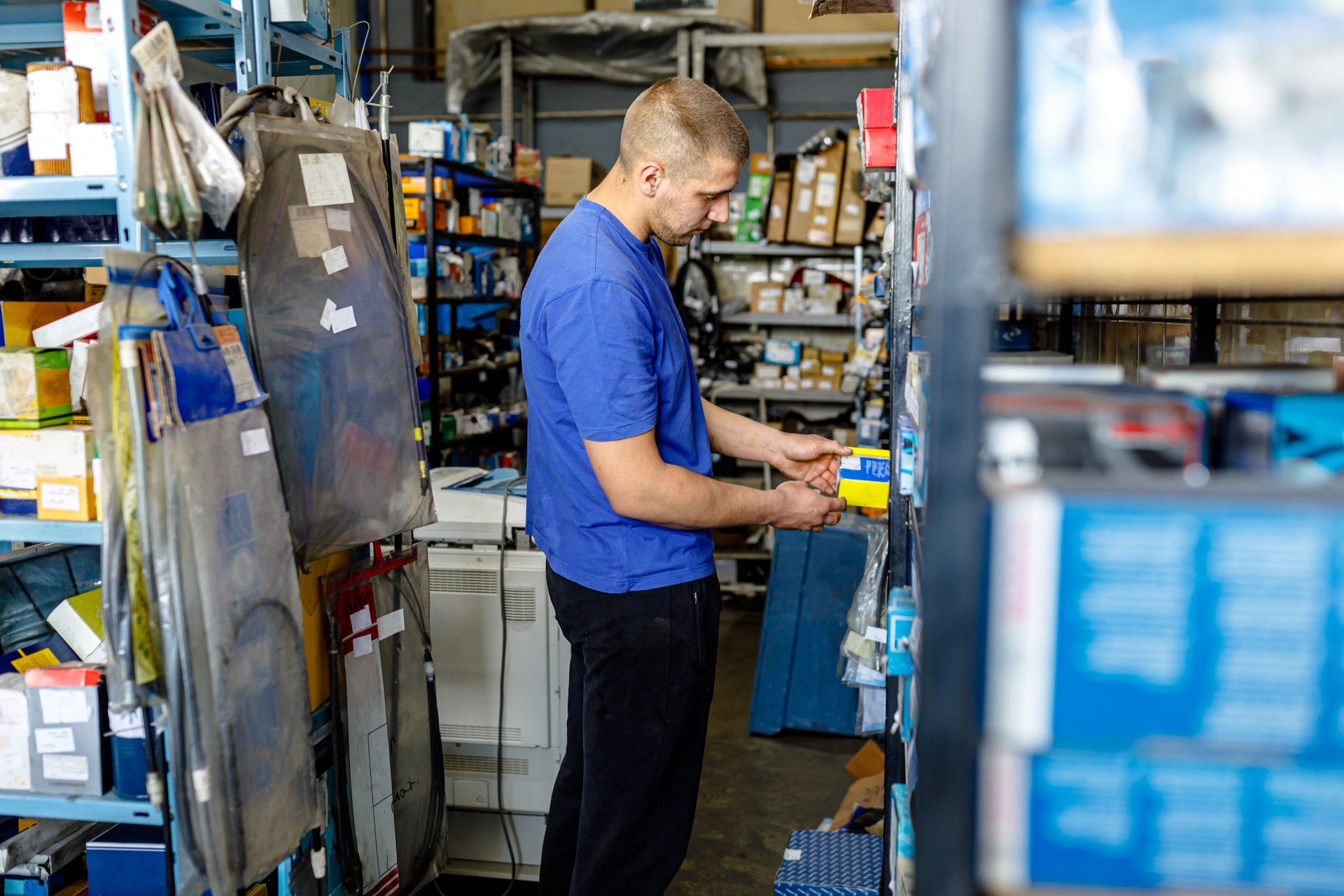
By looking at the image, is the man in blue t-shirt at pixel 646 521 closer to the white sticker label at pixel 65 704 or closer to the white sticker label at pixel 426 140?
the white sticker label at pixel 65 704

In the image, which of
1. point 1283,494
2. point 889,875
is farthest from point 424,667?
point 1283,494

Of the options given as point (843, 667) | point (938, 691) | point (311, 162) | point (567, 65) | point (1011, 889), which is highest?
point (567, 65)

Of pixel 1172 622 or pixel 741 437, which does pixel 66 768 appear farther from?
pixel 1172 622

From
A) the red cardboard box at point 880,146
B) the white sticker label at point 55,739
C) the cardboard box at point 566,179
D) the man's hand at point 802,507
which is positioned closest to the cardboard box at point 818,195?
the cardboard box at point 566,179

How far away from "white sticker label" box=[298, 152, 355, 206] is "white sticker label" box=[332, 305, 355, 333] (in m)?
0.21

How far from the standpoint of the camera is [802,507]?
2.14 meters

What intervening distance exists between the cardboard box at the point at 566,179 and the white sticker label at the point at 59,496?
5995mm

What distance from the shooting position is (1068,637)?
0.81 metres

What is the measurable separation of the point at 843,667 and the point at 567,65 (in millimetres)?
5904

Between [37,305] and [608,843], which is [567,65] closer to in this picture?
[37,305]

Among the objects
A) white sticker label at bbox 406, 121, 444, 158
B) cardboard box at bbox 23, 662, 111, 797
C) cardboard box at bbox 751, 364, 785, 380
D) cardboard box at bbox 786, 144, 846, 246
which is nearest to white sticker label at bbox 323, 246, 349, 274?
cardboard box at bbox 23, 662, 111, 797

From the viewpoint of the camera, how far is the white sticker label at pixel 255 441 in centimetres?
166

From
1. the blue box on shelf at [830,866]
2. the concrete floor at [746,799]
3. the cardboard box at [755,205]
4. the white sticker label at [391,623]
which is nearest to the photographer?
the white sticker label at [391,623]

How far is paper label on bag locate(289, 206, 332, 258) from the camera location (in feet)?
6.09
